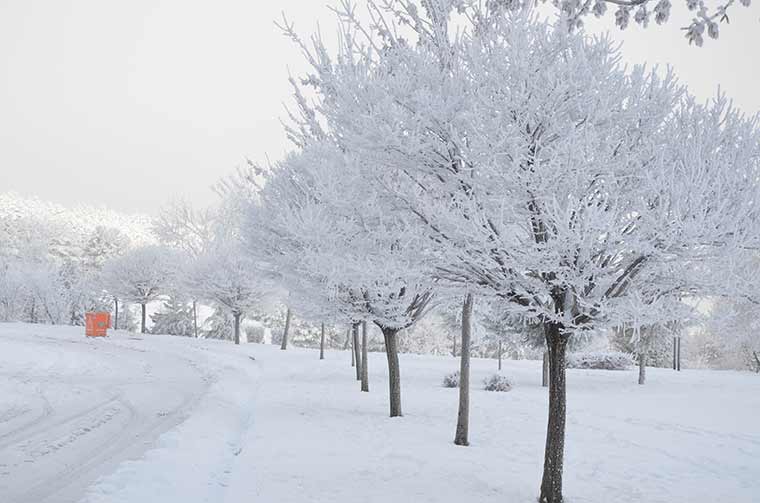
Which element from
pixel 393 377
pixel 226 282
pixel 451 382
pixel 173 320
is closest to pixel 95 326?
pixel 226 282

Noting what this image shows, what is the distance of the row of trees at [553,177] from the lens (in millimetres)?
5648

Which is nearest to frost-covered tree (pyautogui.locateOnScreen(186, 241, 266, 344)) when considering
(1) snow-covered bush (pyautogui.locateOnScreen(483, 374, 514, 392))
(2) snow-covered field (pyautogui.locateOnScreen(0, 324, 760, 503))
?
(2) snow-covered field (pyautogui.locateOnScreen(0, 324, 760, 503))

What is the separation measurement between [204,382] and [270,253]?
7018mm

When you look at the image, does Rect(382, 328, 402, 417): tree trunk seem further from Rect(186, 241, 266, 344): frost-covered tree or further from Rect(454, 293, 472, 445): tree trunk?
Rect(186, 241, 266, 344): frost-covered tree

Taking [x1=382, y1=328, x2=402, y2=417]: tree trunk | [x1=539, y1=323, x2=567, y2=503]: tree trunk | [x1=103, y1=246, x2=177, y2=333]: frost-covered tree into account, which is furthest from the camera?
[x1=103, y1=246, x2=177, y2=333]: frost-covered tree

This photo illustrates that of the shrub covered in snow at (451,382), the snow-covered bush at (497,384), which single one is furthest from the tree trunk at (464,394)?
the shrub covered in snow at (451,382)

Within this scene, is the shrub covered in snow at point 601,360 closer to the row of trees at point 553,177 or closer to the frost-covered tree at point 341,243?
the frost-covered tree at point 341,243

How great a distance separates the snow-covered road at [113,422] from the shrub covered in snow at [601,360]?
61.1 feet

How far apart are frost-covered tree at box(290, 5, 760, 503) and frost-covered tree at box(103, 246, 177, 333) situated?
1576 inches

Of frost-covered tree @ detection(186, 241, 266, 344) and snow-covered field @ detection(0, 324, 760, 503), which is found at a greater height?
frost-covered tree @ detection(186, 241, 266, 344)

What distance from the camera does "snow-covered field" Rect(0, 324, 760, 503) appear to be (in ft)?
24.5

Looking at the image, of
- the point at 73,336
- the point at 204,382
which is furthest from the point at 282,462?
the point at 73,336

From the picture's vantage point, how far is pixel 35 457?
8.77 meters

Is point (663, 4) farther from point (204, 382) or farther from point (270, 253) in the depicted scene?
point (204, 382)
